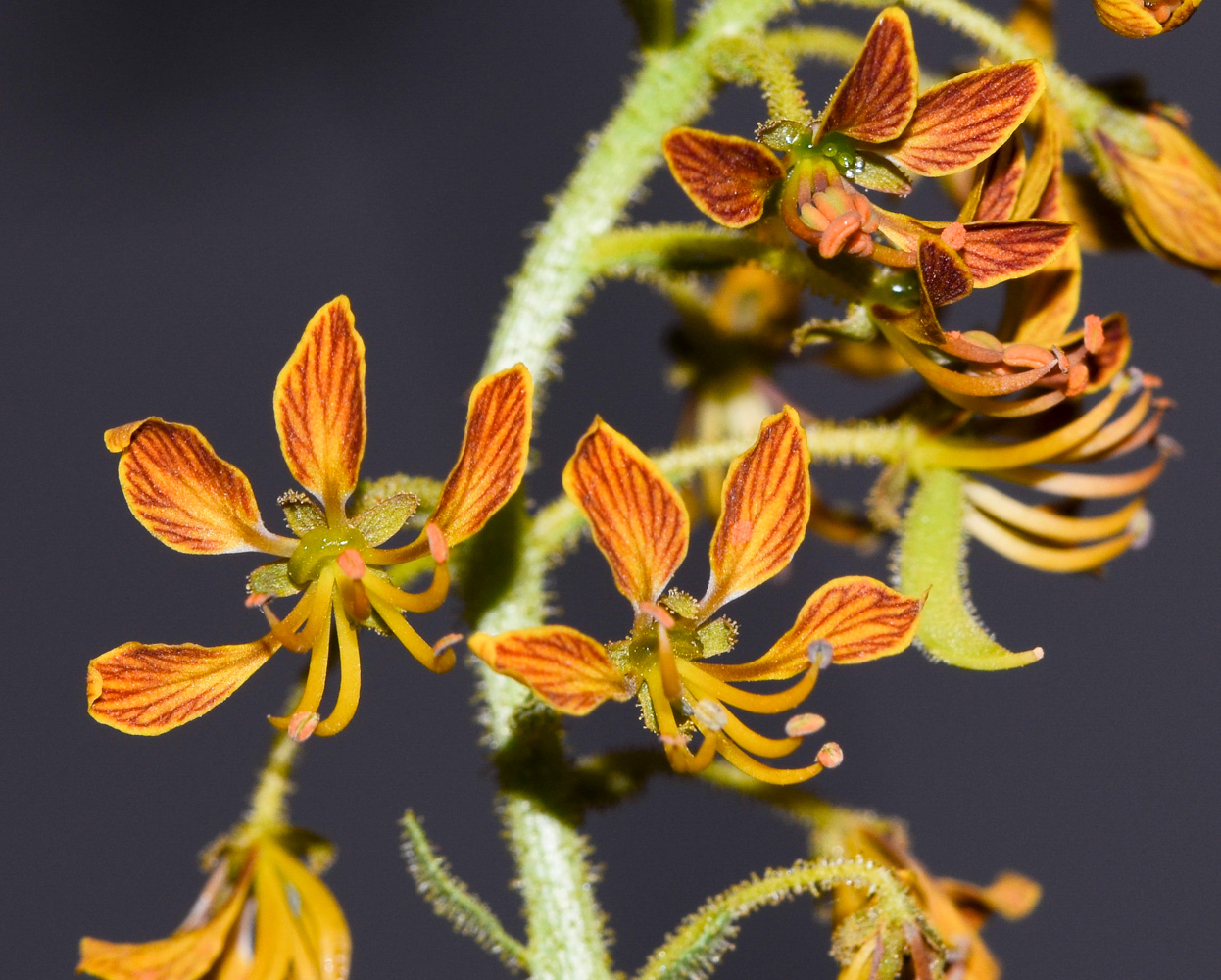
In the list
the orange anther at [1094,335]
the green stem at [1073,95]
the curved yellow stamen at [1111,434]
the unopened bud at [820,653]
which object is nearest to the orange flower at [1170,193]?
the green stem at [1073,95]

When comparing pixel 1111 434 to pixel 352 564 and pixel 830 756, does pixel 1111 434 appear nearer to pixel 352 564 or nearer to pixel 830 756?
pixel 830 756

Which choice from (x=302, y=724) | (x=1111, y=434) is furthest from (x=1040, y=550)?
(x=302, y=724)

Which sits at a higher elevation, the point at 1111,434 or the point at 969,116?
the point at 969,116

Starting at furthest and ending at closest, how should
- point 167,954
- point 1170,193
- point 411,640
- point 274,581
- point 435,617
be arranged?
point 435,617 < point 1170,193 < point 167,954 < point 274,581 < point 411,640

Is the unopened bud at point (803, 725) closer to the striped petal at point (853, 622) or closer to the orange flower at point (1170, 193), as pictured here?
the striped petal at point (853, 622)

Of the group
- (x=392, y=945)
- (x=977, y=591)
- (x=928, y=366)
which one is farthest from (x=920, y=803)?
(x=928, y=366)

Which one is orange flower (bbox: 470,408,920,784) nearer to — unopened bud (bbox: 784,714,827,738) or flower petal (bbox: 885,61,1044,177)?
unopened bud (bbox: 784,714,827,738)
